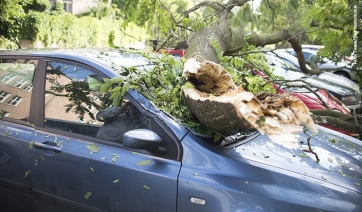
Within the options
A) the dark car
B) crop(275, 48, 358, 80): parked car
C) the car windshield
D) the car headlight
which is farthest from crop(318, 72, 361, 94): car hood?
the car windshield

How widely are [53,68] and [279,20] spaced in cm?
853

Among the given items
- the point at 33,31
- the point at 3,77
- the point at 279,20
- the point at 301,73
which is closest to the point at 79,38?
the point at 33,31

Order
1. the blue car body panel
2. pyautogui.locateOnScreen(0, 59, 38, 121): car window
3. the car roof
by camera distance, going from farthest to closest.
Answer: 1. pyautogui.locateOnScreen(0, 59, 38, 121): car window
2. the car roof
3. the blue car body panel

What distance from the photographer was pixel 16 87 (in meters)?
3.11

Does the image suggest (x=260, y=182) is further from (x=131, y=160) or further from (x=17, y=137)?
(x=17, y=137)

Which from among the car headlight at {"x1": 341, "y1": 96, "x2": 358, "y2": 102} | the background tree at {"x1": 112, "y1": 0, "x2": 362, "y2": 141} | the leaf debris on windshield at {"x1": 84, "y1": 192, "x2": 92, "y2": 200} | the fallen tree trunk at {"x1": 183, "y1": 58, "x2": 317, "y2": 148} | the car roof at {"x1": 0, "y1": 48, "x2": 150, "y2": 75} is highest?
the background tree at {"x1": 112, "y1": 0, "x2": 362, "y2": 141}

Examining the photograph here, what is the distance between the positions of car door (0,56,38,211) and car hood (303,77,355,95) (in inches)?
215

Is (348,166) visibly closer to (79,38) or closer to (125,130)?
(125,130)

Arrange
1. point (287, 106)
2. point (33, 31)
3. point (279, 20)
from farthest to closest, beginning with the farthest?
point (33, 31), point (279, 20), point (287, 106)

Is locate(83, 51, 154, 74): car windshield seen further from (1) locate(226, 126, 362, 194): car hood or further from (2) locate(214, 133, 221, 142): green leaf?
(1) locate(226, 126, 362, 194): car hood

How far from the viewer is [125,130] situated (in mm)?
2514

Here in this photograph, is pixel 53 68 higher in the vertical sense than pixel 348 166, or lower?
higher

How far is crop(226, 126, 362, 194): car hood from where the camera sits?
84.5 inches

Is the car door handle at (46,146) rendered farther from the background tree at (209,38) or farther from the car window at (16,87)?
the background tree at (209,38)
